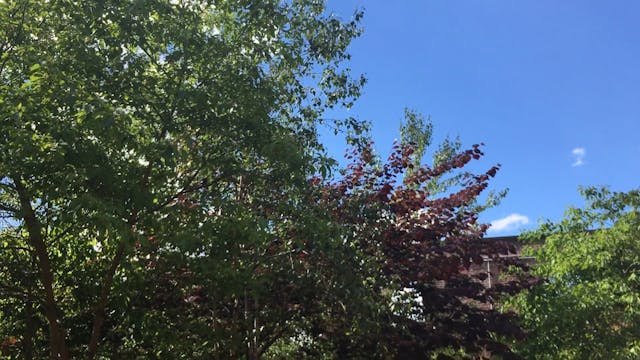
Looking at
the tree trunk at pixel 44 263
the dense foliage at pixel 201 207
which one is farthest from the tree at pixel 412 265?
the tree trunk at pixel 44 263

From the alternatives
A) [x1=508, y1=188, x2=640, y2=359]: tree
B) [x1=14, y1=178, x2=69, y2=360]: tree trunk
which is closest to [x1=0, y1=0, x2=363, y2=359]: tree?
[x1=14, y1=178, x2=69, y2=360]: tree trunk

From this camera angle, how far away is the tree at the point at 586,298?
717 cm

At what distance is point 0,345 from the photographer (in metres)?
6.46

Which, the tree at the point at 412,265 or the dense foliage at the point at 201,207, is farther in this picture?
the tree at the point at 412,265

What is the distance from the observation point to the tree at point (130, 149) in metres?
4.52

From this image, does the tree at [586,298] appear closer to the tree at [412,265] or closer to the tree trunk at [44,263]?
the tree at [412,265]

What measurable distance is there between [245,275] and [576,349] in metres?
4.55

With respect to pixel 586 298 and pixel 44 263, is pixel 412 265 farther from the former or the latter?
pixel 44 263

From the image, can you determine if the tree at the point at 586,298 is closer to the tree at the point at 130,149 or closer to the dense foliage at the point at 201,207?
the dense foliage at the point at 201,207

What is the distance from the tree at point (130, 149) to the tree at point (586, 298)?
3682mm

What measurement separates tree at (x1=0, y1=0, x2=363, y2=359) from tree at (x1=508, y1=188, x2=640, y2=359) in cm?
368

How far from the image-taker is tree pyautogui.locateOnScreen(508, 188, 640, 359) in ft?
23.5

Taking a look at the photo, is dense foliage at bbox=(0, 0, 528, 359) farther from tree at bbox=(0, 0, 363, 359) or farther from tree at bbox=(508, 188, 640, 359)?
tree at bbox=(508, 188, 640, 359)

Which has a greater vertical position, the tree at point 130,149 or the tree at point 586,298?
the tree at point 130,149
